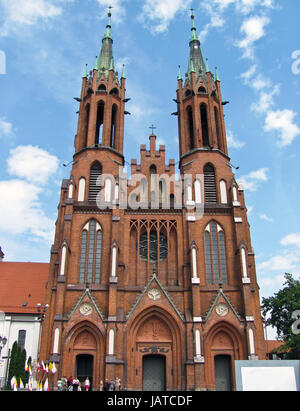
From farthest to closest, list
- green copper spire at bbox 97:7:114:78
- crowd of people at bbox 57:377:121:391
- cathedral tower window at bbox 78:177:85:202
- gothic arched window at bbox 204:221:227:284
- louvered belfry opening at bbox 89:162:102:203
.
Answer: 1. green copper spire at bbox 97:7:114:78
2. louvered belfry opening at bbox 89:162:102:203
3. cathedral tower window at bbox 78:177:85:202
4. gothic arched window at bbox 204:221:227:284
5. crowd of people at bbox 57:377:121:391

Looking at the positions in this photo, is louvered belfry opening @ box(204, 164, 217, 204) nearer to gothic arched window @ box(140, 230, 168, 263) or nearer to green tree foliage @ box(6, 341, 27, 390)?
gothic arched window @ box(140, 230, 168, 263)

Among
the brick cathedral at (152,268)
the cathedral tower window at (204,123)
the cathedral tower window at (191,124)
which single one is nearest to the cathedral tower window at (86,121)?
the brick cathedral at (152,268)

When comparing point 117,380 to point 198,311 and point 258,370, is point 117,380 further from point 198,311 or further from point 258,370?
point 258,370

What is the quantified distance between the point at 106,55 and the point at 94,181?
17010mm

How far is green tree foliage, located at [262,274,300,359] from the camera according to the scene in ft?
117

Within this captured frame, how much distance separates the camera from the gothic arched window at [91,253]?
3088 centimetres

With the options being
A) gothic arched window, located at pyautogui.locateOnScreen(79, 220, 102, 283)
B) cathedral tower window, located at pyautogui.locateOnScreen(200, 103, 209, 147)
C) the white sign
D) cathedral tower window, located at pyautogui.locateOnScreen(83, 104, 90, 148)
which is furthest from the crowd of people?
cathedral tower window, located at pyautogui.locateOnScreen(200, 103, 209, 147)

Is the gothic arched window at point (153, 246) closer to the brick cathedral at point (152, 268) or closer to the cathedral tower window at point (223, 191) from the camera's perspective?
the brick cathedral at point (152, 268)

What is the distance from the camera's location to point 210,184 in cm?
3522

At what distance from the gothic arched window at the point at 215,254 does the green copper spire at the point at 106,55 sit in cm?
2001

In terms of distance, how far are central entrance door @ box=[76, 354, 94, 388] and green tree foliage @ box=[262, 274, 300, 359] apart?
1673cm

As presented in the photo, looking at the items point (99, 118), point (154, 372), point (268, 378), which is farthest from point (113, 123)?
point (268, 378)

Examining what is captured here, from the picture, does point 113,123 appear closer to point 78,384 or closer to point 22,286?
point 22,286

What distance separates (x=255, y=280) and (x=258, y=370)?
1629 cm
